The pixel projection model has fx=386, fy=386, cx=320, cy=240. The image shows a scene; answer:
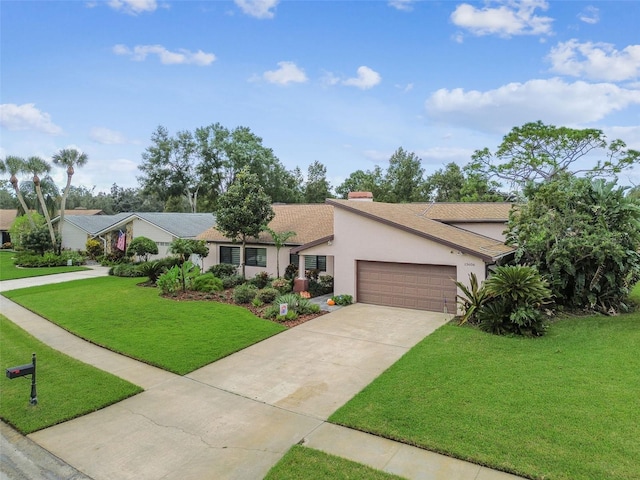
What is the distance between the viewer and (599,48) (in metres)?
18.4

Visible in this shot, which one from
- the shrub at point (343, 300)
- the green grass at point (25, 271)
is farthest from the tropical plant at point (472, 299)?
the green grass at point (25, 271)

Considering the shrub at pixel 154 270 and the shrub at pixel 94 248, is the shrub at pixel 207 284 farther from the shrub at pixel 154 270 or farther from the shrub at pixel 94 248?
the shrub at pixel 94 248

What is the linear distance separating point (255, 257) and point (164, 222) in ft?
38.3

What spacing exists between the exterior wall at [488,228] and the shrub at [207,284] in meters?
12.8

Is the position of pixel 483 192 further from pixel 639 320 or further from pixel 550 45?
pixel 639 320

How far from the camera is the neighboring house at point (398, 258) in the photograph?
14336 mm

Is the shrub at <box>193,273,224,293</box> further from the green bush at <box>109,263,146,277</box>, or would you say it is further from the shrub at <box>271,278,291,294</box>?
the green bush at <box>109,263,146,277</box>

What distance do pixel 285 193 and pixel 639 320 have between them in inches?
1778

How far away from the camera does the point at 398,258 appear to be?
15.4 metres

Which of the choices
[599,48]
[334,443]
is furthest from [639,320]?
[599,48]

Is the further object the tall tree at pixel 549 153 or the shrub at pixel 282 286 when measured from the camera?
the tall tree at pixel 549 153

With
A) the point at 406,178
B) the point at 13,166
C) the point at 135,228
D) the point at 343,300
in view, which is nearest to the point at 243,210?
the point at 343,300

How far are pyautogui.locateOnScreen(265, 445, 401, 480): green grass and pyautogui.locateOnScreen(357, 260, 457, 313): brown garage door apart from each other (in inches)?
389

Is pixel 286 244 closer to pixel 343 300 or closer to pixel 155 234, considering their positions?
pixel 343 300
